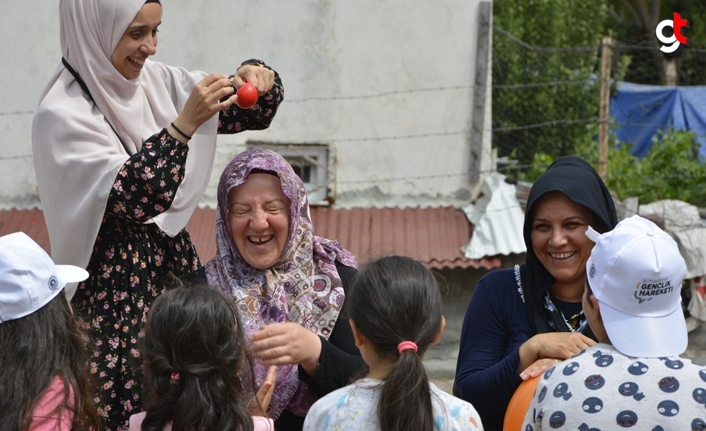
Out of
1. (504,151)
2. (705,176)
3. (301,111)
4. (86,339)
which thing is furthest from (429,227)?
(86,339)

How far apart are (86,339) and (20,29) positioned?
18.8 feet

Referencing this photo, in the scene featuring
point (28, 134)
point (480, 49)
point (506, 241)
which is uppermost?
point (480, 49)

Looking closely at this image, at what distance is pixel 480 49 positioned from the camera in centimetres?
823

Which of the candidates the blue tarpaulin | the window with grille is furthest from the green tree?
the window with grille

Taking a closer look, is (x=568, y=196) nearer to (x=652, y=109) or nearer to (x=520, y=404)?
(x=520, y=404)

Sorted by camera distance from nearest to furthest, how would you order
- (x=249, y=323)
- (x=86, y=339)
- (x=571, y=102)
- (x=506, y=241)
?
(x=86, y=339), (x=249, y=323), (x=506, y=241), (x=571, y=102)

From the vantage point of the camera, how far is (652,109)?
15.3m

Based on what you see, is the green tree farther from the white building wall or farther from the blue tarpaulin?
the white building wall

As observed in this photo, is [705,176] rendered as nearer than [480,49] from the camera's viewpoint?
No

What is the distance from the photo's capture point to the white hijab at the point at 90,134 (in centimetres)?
311

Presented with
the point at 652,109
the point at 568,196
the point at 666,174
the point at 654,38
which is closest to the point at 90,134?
the point at 568,196

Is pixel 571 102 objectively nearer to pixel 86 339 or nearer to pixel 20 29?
pixel 20 29

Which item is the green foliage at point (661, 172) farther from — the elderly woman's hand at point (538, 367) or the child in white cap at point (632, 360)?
the child in white cap at point (632, 360)

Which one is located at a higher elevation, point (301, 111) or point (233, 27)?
point (233, 27)
